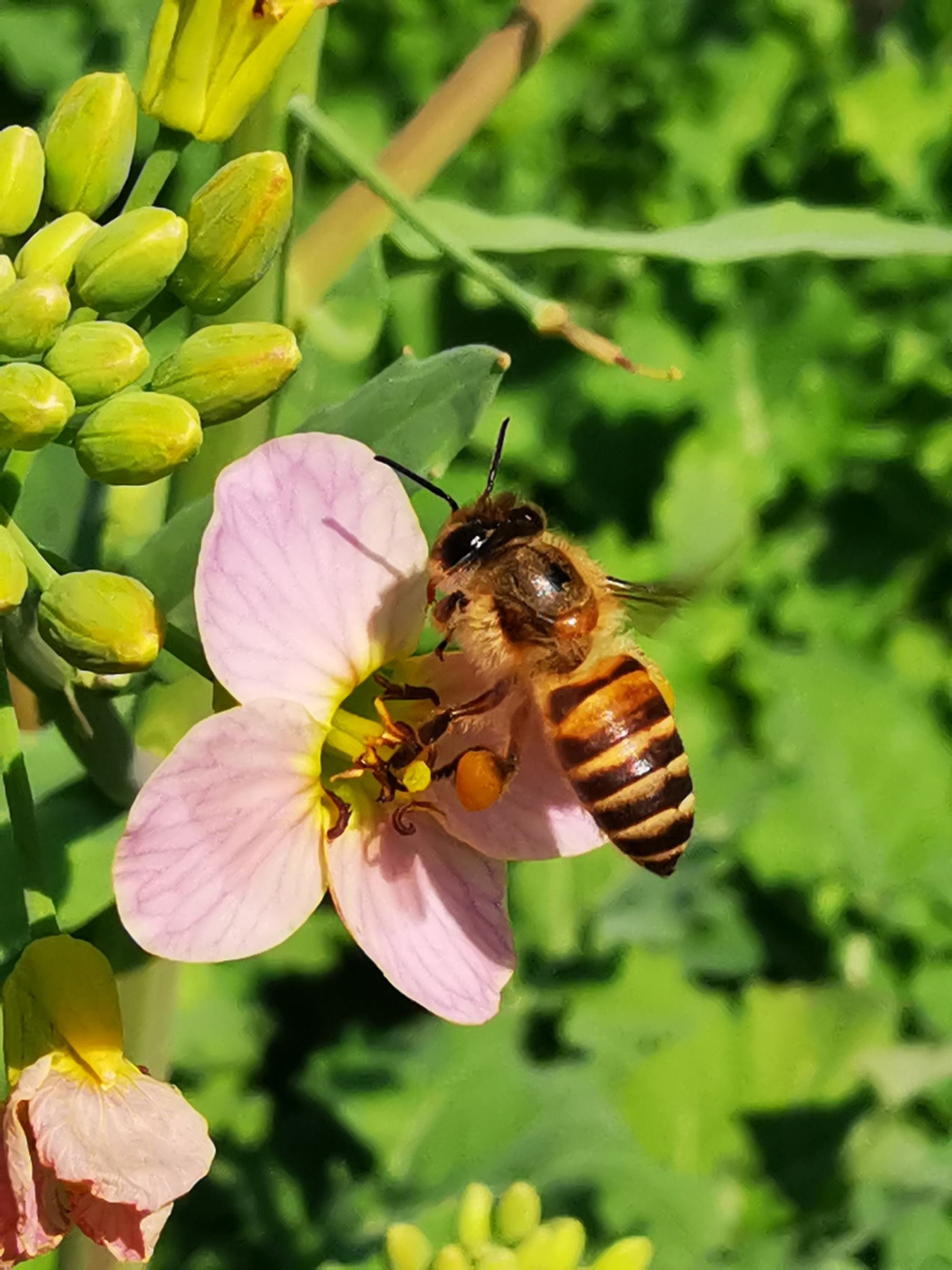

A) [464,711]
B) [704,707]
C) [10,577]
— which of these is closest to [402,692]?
[464,711]

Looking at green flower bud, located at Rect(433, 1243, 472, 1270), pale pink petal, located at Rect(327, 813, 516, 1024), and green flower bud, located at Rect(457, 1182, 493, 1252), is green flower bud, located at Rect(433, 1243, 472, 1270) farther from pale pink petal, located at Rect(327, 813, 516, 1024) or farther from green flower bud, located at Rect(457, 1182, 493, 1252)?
pale pink petal, located at Rect(327, 813, 516, 1024)

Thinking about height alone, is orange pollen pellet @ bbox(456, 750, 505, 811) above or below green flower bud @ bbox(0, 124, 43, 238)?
below

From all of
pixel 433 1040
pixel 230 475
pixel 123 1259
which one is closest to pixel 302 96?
pixel 230 475

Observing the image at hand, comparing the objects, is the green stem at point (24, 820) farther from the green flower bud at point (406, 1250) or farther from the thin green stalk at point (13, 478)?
the green flower bud at point (406, 1250)

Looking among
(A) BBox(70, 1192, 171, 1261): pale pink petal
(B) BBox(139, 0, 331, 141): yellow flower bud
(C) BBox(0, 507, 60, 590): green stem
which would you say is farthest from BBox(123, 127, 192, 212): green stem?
(A) BBox(70, 1192, 171, 1261): pale pink petal

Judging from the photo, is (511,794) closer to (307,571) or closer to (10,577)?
(307,571)

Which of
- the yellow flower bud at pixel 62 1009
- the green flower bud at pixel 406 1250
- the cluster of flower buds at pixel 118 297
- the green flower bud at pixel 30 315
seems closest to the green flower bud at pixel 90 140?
the cluster of flower buds at pixel 118 297
